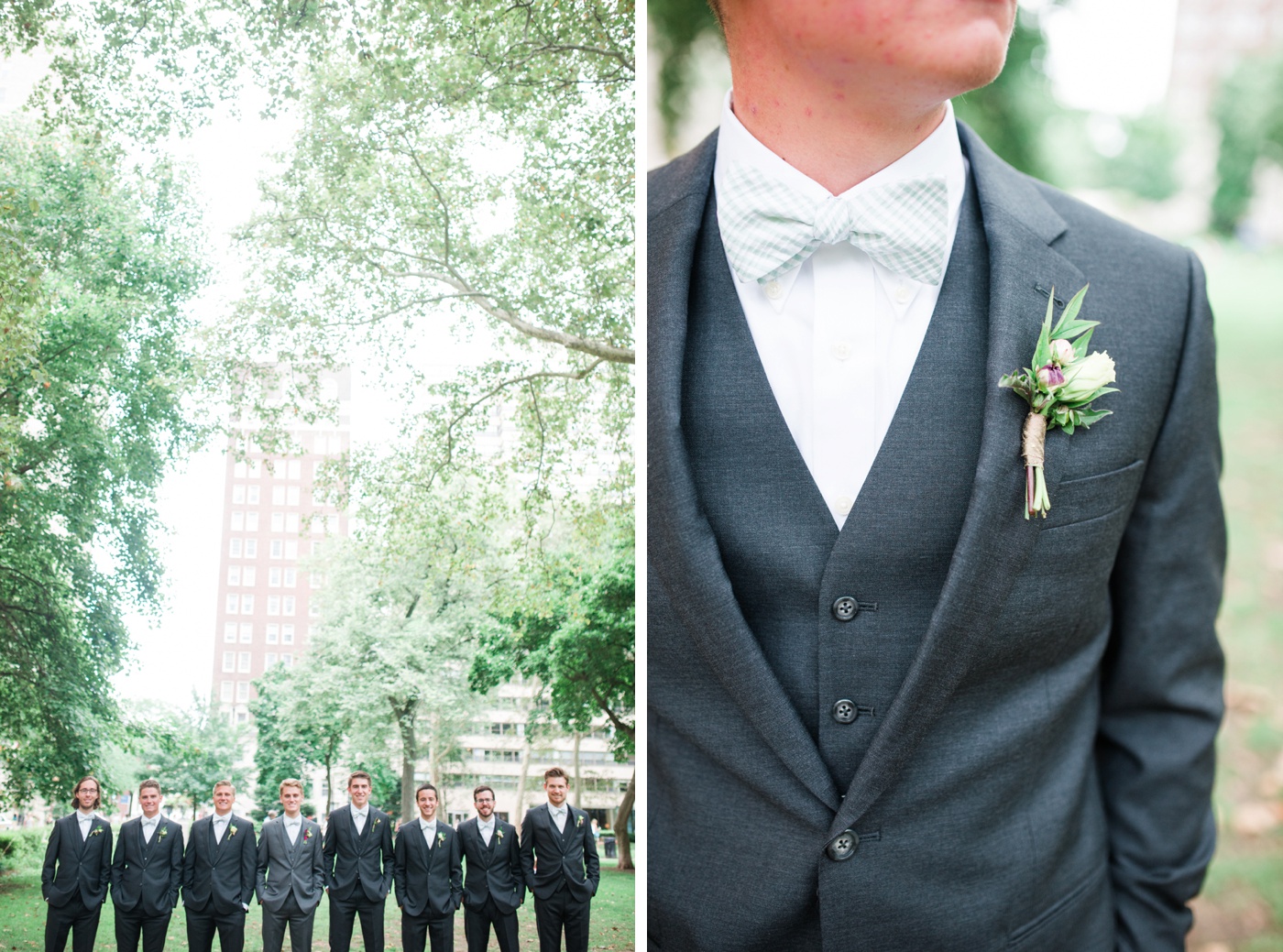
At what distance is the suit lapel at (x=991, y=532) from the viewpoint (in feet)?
3.72

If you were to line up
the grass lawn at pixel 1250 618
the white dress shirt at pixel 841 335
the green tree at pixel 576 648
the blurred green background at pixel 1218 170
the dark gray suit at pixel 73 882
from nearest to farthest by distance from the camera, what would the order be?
the white dress shirt at pixel 841 335 → the dark gray suit at pixel 73 882 → the green tree at pixel 576 648 → the blurred green background at pixel 1218 170 → the grass lawn at pixel 1250 618

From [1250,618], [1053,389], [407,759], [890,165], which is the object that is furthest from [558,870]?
[1250,618]

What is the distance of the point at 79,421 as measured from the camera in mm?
1627

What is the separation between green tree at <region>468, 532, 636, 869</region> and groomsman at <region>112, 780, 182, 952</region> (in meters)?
0.62

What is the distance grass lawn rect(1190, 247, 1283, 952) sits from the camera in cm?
232

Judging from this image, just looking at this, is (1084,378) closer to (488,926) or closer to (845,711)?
(845,711)

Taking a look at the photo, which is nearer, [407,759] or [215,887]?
[215,887]

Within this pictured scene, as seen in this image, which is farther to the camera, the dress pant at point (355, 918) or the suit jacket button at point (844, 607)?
the dress pant at point (355, 918)

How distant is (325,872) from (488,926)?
327 millimetres

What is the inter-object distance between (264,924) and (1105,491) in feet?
5.36

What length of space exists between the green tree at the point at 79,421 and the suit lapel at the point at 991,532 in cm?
137

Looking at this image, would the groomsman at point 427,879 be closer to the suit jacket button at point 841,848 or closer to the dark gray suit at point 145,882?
the dark gray suit at point 145,882

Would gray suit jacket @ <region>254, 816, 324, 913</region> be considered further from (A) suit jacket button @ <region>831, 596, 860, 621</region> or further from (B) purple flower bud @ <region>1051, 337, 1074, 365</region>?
(B) purple flower bud @ <region>1051, 337, 1074, 365</region>

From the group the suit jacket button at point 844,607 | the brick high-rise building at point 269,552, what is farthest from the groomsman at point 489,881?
the suit jacket button at point 844,607
